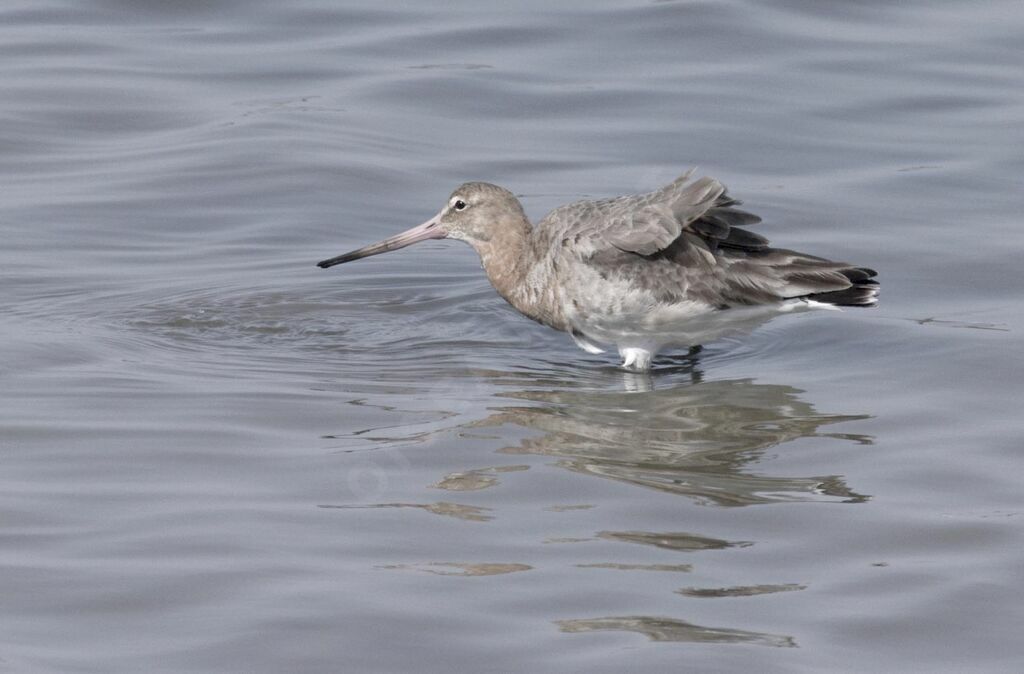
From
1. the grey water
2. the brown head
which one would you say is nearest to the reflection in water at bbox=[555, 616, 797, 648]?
the grey water

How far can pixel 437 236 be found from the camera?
33.6 ft

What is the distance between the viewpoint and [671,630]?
17.8 feet

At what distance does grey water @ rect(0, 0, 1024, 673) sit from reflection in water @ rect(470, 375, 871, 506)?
0.03 meters

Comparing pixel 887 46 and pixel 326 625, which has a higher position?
pixel 887 46

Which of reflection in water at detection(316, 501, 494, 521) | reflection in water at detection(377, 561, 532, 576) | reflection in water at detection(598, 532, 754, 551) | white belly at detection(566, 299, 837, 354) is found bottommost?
reflection in water at detection(377, 561, 532, 576)

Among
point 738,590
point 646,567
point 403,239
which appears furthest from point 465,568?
point 403,239

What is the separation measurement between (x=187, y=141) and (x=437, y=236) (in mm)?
3659

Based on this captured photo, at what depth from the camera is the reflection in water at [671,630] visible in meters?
5.37

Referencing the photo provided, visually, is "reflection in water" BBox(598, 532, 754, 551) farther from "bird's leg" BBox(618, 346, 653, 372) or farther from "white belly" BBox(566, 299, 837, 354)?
"bird's leg" BBox(618, 346, 653, 372)

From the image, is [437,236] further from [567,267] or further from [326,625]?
[326,625]

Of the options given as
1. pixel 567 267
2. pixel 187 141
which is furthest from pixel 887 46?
pixel 567 267

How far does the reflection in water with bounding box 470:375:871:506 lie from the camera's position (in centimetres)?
695

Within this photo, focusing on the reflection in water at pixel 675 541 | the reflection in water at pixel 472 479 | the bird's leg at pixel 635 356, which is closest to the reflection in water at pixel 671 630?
the reflection in water at pixel 675 541

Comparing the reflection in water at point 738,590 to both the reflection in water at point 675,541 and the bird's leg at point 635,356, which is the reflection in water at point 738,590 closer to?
the reflection in water at point 675,541
